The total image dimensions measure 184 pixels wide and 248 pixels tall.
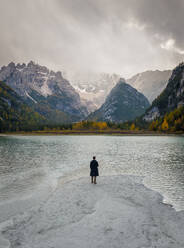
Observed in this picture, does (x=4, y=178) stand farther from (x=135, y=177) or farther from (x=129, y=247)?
(x=129, y=247)

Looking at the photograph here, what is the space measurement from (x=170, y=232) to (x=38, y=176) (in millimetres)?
24842

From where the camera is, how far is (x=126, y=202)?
20.0 metres

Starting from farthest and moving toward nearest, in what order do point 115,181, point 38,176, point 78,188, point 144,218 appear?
point 38,176, point 115,181, point 78,188, point 144,218

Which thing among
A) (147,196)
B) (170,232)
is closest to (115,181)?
(147,196)

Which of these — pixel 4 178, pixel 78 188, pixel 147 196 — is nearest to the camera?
pixel 147 196

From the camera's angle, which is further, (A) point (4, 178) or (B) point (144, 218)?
(A) point (4, 178)

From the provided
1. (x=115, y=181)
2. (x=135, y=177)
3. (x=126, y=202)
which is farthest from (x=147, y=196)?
(x=135, y=177)

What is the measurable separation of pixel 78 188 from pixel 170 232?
1339 cm

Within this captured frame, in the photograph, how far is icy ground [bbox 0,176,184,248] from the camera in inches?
494

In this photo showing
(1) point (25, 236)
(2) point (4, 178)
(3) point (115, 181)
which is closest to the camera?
(1) point (25, 236)

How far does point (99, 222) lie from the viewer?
15297 millimetres

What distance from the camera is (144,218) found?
16.2 m

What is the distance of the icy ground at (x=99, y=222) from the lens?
12.6m

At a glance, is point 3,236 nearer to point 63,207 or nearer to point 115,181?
point 63,207
